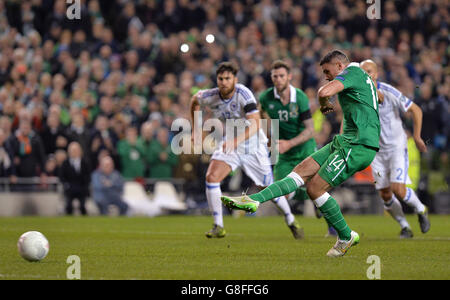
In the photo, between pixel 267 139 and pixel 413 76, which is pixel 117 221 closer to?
pixel 267 139

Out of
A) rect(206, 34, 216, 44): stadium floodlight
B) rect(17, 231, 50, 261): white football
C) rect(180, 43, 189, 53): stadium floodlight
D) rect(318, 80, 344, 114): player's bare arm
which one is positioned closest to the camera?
rect(17, 231, 50, 261): white football

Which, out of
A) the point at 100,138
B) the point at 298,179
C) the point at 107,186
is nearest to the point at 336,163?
the point at 298,179

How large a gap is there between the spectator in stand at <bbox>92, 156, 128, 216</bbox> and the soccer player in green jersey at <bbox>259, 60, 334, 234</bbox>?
24.6 ft

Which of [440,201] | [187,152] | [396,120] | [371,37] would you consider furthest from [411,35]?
[396,120]

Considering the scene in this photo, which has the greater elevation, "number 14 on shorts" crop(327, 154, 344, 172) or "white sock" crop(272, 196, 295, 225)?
"number 14 on shorts" crop(327, 154, 344, 172)

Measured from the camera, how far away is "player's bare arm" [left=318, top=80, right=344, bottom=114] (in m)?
8.66

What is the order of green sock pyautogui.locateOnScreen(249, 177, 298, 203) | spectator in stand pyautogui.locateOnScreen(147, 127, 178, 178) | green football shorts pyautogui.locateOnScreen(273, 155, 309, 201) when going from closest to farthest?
green sock pyautogui.locateOnScreen(249, 177, 298, 203) → green football shorts pyautogui.locateOnScreen(273, 155, 309, 201) → spectator in stand pyautogui.locateOnScreen(147, 127, 178, 178)

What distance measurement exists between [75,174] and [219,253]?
34.9ft

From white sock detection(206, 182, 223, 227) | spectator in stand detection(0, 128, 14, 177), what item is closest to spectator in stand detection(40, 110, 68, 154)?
spectator in stand detection(0, 128, 14, 177)

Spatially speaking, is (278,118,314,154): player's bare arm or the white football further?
(278,118,314,154): player's bare arm

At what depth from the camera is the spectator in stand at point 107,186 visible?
2009cm

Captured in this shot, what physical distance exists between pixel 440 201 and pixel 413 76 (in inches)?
140

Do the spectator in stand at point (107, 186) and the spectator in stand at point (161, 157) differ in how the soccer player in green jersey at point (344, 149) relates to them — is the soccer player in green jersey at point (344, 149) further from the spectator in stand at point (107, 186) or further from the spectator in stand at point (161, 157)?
the spectator in stand at point (161, 157)

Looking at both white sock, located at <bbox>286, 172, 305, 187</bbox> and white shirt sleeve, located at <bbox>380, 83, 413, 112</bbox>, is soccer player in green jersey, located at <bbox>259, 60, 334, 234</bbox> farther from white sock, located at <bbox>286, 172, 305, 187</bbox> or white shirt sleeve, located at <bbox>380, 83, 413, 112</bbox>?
white sock, located at <bbox>286, 172, 305, 187</bbox>
